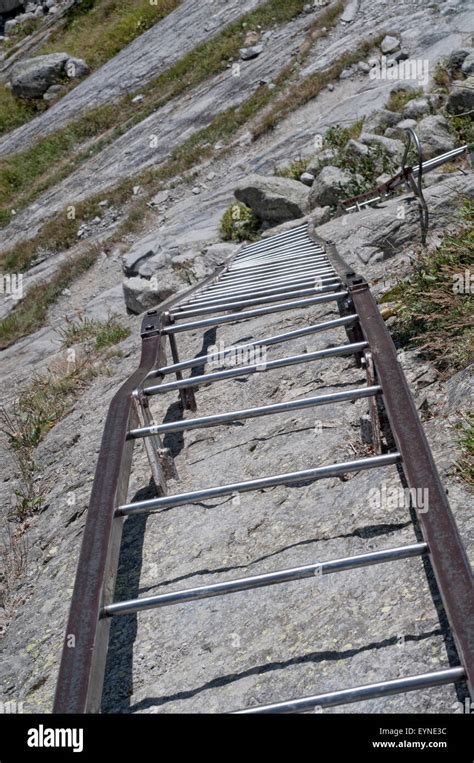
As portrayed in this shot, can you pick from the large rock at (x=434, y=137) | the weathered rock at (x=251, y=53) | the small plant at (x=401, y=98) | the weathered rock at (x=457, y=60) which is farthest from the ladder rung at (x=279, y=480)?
the weathered rock at (x=251, y=53)

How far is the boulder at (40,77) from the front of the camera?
3625 centimetres

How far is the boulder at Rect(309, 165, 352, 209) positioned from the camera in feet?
43.0

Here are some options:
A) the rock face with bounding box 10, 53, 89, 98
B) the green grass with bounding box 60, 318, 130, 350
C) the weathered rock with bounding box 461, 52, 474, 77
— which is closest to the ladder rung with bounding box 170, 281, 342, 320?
the green grass with bounding box 60, 318, 130, 350

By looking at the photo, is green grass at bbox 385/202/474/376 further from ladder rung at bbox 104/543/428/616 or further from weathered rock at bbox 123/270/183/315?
weathered rock at bbox 123/270/183/315

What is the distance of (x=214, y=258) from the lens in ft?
45.5

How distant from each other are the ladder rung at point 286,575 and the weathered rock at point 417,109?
→ 564 inches

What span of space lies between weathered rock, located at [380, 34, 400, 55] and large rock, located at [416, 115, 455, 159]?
342 inches

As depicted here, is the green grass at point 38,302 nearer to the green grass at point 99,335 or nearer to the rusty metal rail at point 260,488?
the green grass at point 99,335

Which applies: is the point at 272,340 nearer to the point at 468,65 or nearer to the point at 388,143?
the point at 388,143

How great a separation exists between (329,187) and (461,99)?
11.2ft

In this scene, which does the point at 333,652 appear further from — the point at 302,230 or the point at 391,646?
the point at 302,230

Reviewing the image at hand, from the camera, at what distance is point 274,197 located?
14.3 metres
